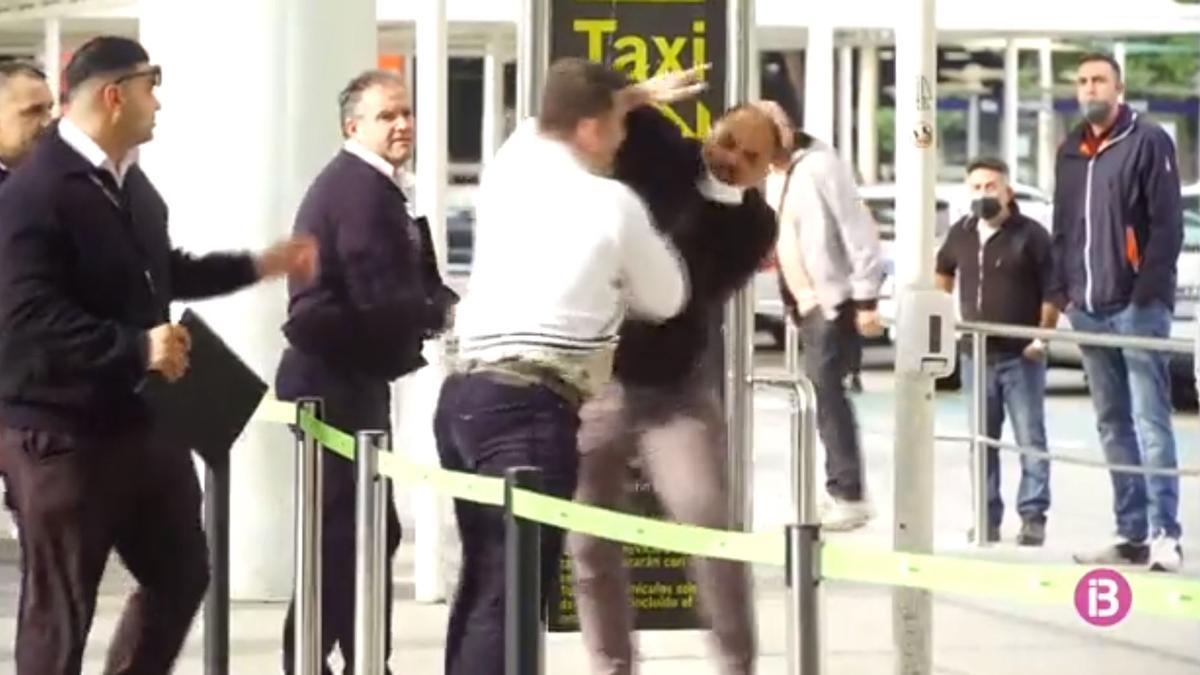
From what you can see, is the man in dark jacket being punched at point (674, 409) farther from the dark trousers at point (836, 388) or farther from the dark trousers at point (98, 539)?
the dark trousers at point (836, 388)

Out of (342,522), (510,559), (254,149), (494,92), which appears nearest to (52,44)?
(494,92)

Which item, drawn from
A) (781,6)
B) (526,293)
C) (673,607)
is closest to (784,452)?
(781,6)

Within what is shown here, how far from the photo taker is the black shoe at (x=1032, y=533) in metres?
13.2

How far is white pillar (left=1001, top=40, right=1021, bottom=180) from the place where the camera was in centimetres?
3094

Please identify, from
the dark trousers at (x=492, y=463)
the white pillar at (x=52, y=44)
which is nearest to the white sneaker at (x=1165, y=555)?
the dark trousers at (x=492, y=463)

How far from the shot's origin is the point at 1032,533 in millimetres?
13242

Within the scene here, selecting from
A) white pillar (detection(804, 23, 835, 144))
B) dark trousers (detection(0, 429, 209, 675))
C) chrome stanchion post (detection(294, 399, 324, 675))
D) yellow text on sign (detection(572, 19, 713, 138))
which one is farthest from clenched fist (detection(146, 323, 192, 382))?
white pillar (detection(804, 23, 835, 144))

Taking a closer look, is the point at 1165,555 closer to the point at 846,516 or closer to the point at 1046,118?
the point at 846,516

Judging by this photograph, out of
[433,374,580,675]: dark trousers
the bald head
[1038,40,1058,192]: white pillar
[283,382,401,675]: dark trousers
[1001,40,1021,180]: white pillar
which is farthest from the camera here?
[1038,40,1058,192]: white pillar

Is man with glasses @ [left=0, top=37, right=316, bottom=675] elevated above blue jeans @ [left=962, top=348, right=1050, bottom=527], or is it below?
above

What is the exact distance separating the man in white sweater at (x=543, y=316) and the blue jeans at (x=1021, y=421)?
5.82m

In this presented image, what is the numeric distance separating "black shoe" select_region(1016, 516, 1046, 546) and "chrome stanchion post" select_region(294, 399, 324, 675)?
5699 millimetres

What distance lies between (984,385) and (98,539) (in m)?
7.10

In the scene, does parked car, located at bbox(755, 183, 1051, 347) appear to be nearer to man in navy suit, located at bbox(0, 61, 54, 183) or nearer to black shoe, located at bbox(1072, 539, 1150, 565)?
black shoe, located at bbox(1072, 539, 1150, 565)
